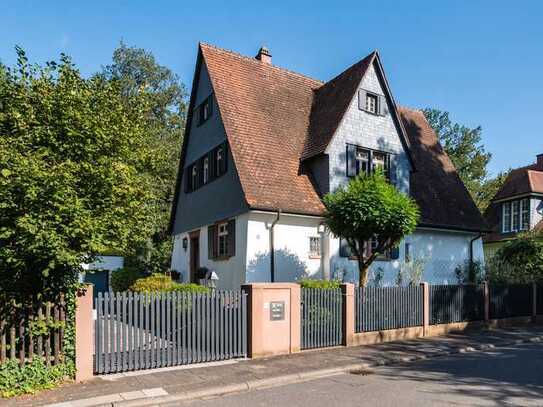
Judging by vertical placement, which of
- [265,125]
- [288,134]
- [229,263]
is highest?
[265,125]

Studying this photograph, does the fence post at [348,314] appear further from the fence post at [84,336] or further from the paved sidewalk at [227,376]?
the fence post at [84,336]

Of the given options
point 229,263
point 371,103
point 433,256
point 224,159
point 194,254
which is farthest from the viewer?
point 194,254

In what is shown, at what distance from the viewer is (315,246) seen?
1795cm

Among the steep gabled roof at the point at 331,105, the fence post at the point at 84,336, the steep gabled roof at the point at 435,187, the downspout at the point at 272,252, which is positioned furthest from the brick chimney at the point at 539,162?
the fence post at the point at 84,336

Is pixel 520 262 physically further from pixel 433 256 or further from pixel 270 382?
pixel 270 382

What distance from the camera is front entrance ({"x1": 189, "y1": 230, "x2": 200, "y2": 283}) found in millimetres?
20984

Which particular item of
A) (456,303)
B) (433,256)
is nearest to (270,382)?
(456,303)

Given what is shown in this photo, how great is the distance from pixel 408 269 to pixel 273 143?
282 inches

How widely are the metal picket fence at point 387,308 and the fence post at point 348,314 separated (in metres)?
0.29

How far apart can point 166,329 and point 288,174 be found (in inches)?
363

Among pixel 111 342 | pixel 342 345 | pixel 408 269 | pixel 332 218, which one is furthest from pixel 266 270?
pixel 111 342

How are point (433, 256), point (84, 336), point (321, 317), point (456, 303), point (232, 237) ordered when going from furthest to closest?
point (433, 256) → point (232, 237) → point (456, 303) → point (321, 317) → point (84, 336)

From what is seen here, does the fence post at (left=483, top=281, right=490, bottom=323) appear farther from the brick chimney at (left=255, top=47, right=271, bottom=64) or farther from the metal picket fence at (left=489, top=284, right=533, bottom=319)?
the brick chimney at (left=255, top=47, right=271, bottom=64)

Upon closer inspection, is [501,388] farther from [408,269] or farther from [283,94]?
[283,94]
